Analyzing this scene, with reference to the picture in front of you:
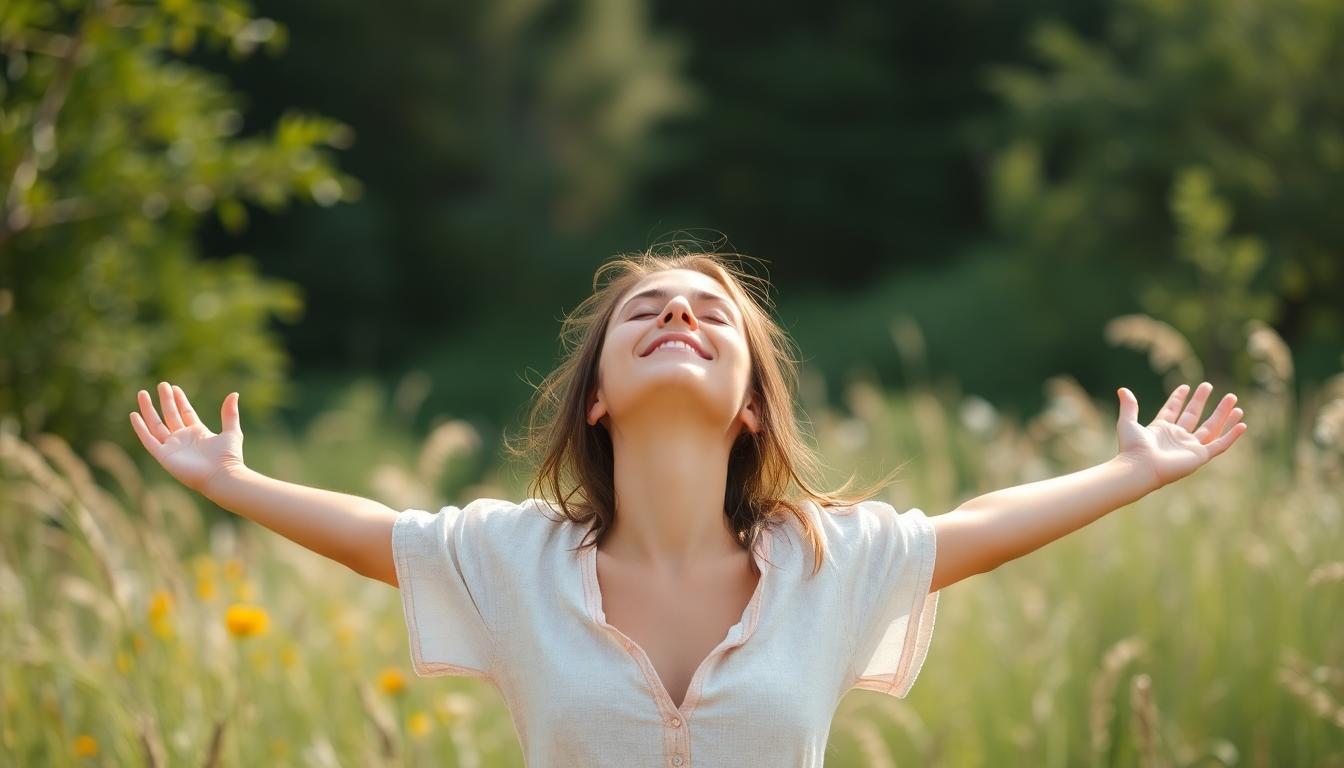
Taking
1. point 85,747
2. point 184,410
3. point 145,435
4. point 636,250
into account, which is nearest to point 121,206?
point 85,747

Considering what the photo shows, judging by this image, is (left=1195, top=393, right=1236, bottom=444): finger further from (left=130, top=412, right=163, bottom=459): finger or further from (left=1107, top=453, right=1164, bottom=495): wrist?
(left=130, top=412, right=163, bottom=459): finger

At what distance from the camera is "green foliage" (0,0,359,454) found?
395 centimetres

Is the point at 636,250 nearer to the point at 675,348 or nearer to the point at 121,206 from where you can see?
the point at 121,206

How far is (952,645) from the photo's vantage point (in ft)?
11.9

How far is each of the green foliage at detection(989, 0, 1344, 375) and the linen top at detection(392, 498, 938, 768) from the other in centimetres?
545

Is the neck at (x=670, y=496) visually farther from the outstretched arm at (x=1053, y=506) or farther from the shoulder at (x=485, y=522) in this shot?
the outstretched arm at (x=1053, y=506)

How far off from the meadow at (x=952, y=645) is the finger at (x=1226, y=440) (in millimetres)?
441

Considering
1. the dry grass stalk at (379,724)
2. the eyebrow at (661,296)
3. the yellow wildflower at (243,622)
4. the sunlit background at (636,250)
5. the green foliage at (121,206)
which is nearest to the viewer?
the eyebrow at (661,296)

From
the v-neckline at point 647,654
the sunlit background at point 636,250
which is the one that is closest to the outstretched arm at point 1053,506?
the v-neckline at point 647,654

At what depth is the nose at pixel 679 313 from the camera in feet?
6.13

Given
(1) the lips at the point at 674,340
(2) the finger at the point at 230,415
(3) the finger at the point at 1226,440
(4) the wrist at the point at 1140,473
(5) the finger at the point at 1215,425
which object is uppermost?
(1) the lips at the point at 674,340

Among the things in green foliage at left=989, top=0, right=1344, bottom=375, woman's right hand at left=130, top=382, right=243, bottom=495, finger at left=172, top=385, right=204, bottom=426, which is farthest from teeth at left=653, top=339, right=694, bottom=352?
green foliage at left=989, top=0, right=1344, bottom=375

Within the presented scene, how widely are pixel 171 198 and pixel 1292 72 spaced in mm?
7067

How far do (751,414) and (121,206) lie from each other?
3.09m
